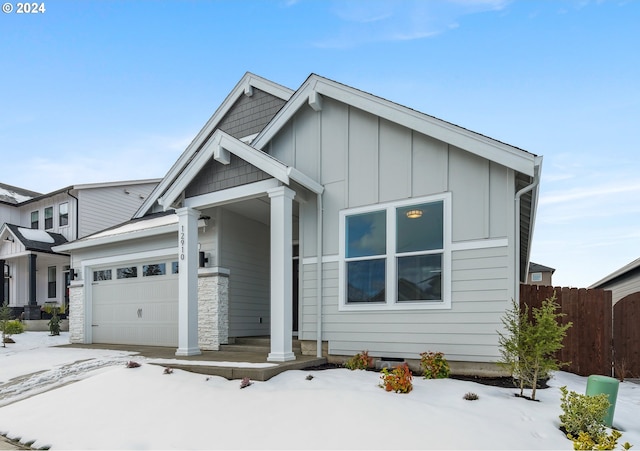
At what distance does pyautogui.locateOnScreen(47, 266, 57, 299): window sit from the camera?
20139 mm

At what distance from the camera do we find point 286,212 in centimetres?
732

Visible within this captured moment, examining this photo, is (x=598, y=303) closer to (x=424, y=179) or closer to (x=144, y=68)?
(x=424, y=179)

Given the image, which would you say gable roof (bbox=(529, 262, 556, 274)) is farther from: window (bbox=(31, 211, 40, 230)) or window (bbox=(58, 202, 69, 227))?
window (bbox=(31, 211, 40, 230))

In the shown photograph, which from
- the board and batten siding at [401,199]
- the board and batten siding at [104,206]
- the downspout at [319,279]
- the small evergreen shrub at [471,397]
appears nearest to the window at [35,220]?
the board and batten siding at [104,206]

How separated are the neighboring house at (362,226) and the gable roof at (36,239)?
1292cm

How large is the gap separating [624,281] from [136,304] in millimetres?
17985

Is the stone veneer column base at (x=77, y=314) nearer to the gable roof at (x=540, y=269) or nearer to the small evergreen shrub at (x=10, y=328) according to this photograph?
the small evergreen shrub at (x=10, y=328)

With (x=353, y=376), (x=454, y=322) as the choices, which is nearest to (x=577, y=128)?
(x=454, y=322)

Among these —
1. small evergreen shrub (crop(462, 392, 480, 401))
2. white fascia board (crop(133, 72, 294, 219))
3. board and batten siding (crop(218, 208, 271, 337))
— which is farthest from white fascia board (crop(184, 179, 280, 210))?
small evergreen shrub (crop(462, 392, 480, 401))

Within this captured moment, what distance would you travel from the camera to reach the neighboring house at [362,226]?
633 centimetres

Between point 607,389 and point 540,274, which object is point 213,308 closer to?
point 607,389

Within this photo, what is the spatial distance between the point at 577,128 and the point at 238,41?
9467 mm

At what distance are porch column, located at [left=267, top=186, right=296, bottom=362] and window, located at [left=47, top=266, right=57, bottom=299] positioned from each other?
698 inches

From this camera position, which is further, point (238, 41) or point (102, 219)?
point (102, 219)
